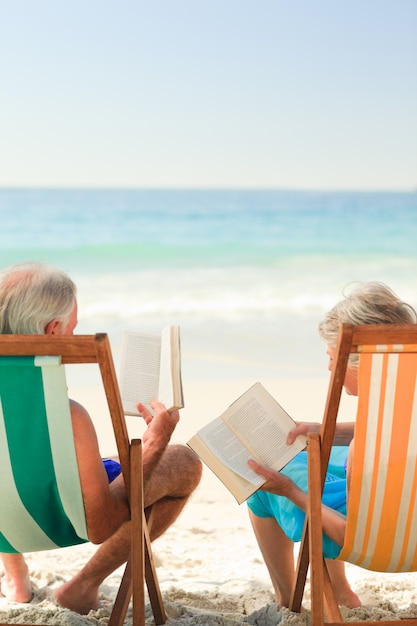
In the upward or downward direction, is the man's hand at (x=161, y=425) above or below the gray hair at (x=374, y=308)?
below

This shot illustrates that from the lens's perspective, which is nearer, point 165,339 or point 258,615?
point 165,339

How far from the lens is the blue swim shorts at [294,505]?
7.39 ft

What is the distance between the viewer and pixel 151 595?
233 centimetres

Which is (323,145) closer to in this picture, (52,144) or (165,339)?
(52,144)

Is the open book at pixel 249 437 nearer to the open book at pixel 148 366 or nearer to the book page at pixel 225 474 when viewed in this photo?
the book page at pixel 225 474

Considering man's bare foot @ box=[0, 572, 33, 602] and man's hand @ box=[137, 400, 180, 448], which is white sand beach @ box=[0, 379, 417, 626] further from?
man's hand @ box=[137, 400, 180, 448]

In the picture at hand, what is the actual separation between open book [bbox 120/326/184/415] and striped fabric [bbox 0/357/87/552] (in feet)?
1.12

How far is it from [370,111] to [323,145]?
147 centimetres

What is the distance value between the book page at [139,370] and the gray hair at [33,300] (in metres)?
0.30

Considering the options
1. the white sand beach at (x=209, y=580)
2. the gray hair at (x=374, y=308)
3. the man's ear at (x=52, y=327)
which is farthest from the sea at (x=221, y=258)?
the man's ear at (x=52, y=327)

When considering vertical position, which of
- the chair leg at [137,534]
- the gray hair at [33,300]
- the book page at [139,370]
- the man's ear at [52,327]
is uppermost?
the gray hair at [33,300]

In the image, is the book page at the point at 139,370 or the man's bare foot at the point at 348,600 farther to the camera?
the man's bare foot at the point at 348,600

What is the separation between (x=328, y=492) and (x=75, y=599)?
776 millimetres

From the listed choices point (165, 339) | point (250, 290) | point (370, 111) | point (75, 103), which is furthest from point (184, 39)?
point (165, 339)
